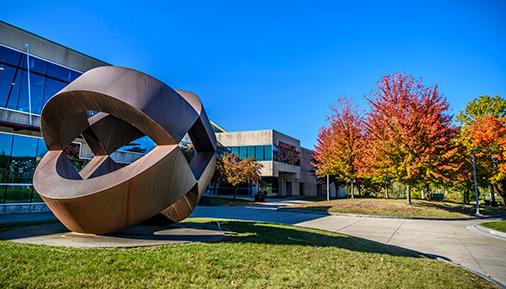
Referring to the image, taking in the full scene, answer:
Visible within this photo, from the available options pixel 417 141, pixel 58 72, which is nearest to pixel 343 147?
pixel 417 141

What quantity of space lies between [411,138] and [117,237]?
19870 mm

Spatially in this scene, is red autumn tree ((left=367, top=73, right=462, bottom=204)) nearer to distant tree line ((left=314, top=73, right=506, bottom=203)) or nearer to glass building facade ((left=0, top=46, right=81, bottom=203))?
distant tree line ((left=314, top=73, right=506, bottom=203))

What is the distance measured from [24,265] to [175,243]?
3099mm

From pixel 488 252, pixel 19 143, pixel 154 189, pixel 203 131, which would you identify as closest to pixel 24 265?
pixel 154 189

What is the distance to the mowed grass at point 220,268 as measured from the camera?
488 cm

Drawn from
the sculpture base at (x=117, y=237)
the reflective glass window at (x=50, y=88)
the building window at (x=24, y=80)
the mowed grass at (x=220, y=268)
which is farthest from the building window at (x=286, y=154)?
the mowed grass at (x=220, y=268)

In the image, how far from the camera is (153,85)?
730 cm

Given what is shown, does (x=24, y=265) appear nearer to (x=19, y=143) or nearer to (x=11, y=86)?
(x=19, y=143)

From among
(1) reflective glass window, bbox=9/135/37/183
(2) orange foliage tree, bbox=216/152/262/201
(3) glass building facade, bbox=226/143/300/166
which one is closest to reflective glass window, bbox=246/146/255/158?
(3) glass building facade, bbox=226/143/300/166

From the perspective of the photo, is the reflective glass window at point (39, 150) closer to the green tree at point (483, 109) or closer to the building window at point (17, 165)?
the building window at point (17, 165)

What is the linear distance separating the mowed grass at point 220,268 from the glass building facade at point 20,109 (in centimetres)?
1390

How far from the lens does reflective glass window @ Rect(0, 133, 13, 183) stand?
17.7 metres

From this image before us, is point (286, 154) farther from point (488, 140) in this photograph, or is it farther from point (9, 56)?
point (9, 56)

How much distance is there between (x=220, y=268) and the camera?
571 centimetres
